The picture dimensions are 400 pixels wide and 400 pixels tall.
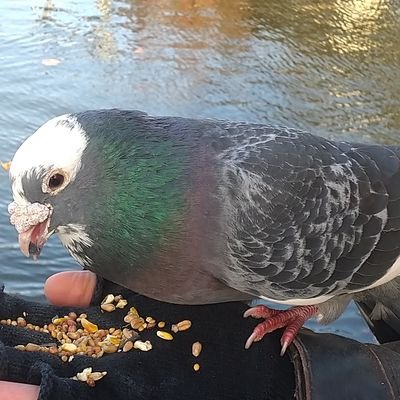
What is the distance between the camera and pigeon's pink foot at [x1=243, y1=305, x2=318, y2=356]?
6.70ft

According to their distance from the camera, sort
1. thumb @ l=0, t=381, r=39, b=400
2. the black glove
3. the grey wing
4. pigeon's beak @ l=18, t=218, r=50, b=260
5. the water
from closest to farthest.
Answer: thumb @ l=0, t=381, r=39, b=400
the black glove
pigeon's beak @ l=18, t=218, r=50, b=260
the grey wing
the water

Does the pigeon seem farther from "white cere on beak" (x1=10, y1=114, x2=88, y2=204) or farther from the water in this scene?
the water

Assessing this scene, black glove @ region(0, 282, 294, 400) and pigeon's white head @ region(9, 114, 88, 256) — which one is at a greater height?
pigeon's white head @ region(9, 114, 88, 256)

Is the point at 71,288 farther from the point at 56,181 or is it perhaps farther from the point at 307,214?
the point at 307,214

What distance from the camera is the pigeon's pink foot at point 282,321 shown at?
2041 millimetres

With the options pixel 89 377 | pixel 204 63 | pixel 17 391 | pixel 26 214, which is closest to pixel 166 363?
pixel 89 377

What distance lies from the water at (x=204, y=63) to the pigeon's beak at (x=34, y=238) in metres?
1.60

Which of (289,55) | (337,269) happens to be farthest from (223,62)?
(337,269)

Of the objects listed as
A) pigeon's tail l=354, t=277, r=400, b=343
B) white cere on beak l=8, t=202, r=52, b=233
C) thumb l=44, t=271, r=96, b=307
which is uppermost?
white cere on beak l=8, t=202, r=52, b=233

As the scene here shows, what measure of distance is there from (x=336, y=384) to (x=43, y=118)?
3149 millimetres

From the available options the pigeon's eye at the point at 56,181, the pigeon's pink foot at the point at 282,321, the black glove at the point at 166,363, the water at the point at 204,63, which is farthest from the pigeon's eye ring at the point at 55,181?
the water at the point at 204,63

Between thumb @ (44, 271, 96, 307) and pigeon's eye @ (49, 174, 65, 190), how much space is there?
436 millimetres

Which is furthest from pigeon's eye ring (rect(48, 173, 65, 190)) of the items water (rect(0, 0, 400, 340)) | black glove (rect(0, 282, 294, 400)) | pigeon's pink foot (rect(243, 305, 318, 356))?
water (rect(0, 0, 400, 340))

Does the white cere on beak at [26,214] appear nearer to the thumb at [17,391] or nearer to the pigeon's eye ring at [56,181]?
the pigeon's eye ring at [56,181]
